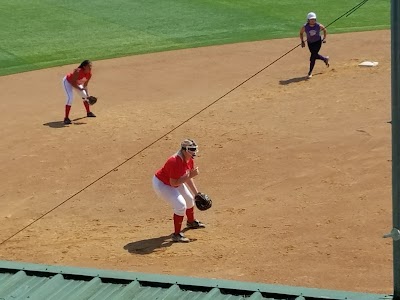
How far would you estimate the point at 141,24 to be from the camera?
26.5 meters

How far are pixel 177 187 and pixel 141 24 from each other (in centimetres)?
1453

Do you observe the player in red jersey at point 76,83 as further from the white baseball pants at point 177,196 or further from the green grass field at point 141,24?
the white baseball pants at point 177,196

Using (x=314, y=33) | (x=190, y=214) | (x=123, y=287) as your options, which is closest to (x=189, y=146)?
(x=190, y=214)

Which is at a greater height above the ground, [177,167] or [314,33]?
[314,33]

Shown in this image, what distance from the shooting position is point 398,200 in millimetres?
7430

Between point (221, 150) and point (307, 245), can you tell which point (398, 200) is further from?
point (221, 150)

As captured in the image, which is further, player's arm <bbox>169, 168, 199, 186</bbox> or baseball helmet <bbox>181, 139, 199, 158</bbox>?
player's arm <bbox>169, 168, 199, 186</bbox>

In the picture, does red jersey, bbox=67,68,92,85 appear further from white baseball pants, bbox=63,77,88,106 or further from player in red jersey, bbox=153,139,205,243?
player in red jersey, bbox=153,139,205,243

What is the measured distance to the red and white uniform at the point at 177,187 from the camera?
12242mm

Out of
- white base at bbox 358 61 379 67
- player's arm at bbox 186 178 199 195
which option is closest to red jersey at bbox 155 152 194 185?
player's arm at bbox 186 178 199 195

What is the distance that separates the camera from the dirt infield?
39.5ft

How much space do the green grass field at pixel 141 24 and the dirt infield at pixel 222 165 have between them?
1338 millimetres

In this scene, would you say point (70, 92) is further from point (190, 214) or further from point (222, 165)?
point (190, 214)

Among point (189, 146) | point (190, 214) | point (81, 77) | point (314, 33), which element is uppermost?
point (189, 146)
